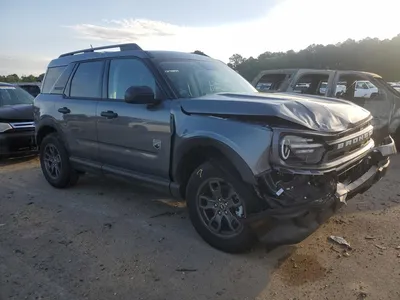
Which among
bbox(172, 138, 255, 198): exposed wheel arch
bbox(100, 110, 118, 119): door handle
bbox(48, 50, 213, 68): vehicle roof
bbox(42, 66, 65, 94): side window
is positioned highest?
bbox(48, 50, 213, 68): vehicle roof

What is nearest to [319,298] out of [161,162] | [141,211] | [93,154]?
[161,162]

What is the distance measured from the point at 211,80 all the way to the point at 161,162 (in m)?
1.19

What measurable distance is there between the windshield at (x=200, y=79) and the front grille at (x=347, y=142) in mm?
1424

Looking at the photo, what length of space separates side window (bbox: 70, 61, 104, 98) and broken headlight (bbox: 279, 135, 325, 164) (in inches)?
108

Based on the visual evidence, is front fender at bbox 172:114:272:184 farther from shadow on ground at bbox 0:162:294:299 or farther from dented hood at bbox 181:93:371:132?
shadow on ground at bbox 0:162:294:299

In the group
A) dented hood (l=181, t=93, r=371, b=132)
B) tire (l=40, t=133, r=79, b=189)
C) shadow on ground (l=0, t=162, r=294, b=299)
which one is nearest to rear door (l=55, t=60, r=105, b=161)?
tire (l=40, t=133, r=79, b=189)

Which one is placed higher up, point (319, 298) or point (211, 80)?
point (211, 80)

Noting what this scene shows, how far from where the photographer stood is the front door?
4066 mm

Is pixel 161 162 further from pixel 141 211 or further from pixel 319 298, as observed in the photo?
pixel 319 298

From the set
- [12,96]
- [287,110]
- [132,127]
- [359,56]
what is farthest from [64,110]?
[359,56]

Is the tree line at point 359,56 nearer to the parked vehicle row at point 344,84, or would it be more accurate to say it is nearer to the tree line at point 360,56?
the tree line at point 360,56

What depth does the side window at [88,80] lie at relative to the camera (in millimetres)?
5016

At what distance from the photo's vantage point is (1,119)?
780 cm

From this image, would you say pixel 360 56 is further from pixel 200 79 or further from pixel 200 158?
pixel 200 158
